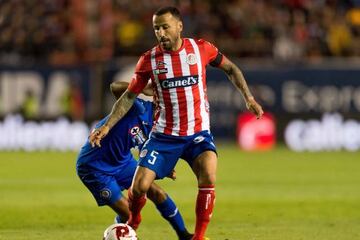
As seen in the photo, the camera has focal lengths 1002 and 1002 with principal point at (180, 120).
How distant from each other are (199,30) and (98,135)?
56.7 feet

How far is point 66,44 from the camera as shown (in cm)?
2506

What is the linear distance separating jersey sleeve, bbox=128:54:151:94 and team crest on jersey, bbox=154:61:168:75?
8 cm

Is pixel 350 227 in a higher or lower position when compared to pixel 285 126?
higher

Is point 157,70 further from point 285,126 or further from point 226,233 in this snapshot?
point 285,126

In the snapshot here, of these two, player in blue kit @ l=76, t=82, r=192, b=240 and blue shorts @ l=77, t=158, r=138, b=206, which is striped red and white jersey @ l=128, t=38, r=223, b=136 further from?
blue shorts @ l=77, t=158, r=138, b=206

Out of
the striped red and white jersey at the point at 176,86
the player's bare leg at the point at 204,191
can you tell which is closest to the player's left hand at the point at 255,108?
the striped red and white jersey at the point at 176,86

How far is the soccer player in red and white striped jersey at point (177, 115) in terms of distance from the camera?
849 cm

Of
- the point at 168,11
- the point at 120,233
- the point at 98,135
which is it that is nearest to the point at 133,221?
the point at 120,233

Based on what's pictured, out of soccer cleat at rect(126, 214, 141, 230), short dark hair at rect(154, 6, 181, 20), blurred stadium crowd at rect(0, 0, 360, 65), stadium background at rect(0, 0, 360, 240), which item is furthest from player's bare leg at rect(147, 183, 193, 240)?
blurred stadium crowd at rect(0, 0, 360, 65)

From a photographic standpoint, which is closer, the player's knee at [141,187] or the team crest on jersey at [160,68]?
the player's knee at [141,187]

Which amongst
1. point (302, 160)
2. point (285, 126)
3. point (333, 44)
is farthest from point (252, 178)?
point (333, 44)

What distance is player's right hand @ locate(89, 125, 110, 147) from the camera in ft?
27.2

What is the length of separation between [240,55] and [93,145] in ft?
56.1

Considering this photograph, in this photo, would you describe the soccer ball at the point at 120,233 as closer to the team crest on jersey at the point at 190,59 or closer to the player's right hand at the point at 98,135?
the player's right hand at the point at 98,135
